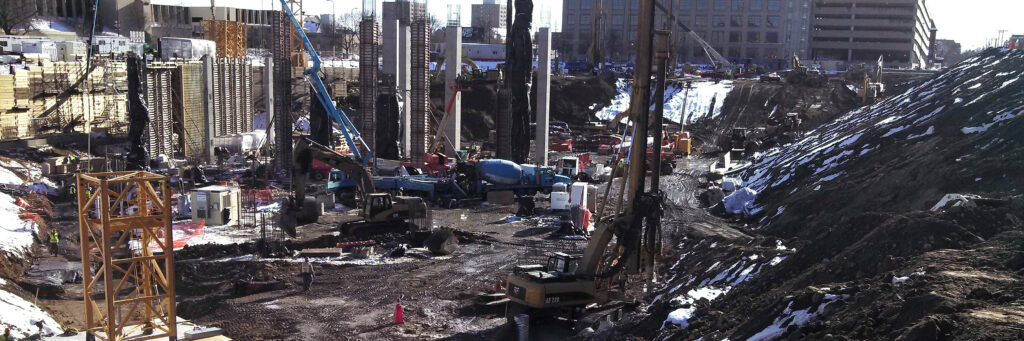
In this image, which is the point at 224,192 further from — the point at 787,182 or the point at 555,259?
the point at 787,182

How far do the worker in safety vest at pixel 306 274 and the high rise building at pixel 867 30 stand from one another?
8759cm

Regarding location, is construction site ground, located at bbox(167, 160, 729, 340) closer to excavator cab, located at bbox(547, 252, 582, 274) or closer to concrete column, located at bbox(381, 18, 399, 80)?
excavator cab, located at bbox(547, 252, 582, 274)

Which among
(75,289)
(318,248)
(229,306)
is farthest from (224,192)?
(229,306)

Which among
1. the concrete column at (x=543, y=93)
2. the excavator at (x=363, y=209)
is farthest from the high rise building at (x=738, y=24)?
the excavator at (x=363, y=209)

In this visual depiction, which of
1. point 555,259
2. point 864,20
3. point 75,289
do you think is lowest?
point 75,289

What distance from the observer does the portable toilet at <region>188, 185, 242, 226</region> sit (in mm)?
27406

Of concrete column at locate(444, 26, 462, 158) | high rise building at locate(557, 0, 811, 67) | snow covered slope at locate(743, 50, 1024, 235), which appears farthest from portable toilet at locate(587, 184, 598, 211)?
high rise building at locate(557, 0, 811, 67)

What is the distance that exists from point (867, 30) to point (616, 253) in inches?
3515

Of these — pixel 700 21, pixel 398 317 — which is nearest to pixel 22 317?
pixel 398 317

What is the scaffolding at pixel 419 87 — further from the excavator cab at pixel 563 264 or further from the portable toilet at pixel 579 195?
the excavator cab at pixel 563 264

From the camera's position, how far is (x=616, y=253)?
60.7 feet

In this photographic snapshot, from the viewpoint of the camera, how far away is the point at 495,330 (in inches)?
703

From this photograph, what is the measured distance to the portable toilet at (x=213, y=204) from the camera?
89.9 ft

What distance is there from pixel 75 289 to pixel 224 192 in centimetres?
714
